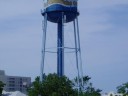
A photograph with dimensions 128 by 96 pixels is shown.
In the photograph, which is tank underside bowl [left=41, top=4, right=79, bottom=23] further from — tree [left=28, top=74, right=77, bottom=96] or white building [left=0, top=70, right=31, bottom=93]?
white building [left=0, top=70, right=31, bottom=93]

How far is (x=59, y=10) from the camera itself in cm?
7444

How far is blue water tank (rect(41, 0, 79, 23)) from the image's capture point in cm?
7506

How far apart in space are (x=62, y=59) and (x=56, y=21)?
261 inches

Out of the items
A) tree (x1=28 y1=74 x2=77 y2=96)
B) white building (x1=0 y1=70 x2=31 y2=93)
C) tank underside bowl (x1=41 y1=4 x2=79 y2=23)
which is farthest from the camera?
white building (x1=0 y1=70 x2=31 y2=93)

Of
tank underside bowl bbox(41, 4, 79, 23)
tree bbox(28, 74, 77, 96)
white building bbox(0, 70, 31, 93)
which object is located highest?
white building bbox(0, 70, 31, 93)

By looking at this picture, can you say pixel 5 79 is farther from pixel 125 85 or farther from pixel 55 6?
pixel 125 85

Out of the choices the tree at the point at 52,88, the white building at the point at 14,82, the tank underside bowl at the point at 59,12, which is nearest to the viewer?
the tree at the point at 52,88

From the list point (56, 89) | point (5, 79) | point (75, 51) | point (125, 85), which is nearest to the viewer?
point (56, 89)

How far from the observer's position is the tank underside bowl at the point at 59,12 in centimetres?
7494

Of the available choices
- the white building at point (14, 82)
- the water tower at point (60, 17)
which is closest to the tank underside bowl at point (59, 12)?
the water tower at point (60, 17)

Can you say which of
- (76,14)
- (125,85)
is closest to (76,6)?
(76,14)

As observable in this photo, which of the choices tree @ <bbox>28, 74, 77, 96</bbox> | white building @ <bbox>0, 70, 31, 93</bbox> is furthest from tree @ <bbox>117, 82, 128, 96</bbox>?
white building @ <bbox>0, 70, 31, 93</bbox>

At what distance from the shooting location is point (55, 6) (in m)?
75.6

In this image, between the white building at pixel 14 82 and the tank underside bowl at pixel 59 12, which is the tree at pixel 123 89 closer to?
the tank underside bowl at pixel 59 12
